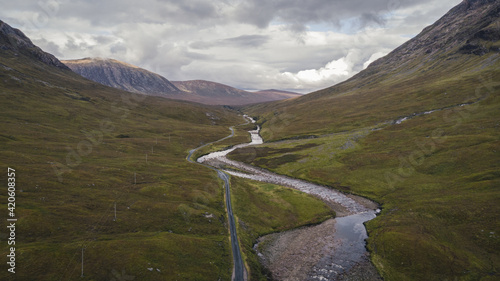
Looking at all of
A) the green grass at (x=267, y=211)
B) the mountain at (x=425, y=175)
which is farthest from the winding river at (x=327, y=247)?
the mountain at (x=425, y=175)

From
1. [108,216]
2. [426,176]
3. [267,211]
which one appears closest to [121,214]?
[108,216]

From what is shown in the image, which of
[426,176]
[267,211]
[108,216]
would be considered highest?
[108,216]

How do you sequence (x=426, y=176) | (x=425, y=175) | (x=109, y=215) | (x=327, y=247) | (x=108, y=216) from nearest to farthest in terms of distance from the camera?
(x=108, y=216), (x=109, y=215), (x=327, y=247), (x=426, y=176), (x=425, y=175)

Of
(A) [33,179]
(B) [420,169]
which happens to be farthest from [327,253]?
(A) [33,179]

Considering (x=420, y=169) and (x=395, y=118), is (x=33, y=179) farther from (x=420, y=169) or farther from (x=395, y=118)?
(x=395, y=118)

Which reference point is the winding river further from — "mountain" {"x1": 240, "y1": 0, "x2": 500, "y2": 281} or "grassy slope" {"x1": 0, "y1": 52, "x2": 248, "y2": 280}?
"grassy slope" {"x1": 0, "y1": 52, "x2": 248, "y2": 280}

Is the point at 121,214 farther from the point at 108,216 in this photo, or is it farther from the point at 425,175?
the point at 425,175

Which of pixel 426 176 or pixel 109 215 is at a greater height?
pixel 109 215
